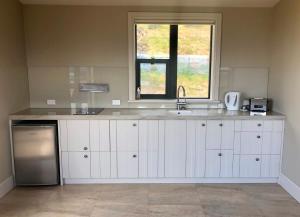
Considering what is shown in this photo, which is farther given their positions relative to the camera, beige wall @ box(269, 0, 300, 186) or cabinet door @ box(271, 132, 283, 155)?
cabinet door @ box(271, 132, 283, 155)

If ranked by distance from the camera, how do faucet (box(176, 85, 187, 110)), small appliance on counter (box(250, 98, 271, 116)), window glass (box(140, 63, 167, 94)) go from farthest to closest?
window glass (box(140, 63, 167, 94)) → faucet (box(176, 85, 187, 110)) → small appliance on counter (box(250, 98, 271, 116))

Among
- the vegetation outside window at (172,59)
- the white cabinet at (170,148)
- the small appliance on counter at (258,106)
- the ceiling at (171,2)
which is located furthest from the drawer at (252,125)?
the ceiling at (171,2)

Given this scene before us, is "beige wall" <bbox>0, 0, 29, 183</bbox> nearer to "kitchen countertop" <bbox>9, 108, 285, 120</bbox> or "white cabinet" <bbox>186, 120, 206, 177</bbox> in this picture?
"kitchen countertop" <bbox>9, 108, 285, 120</bbox>

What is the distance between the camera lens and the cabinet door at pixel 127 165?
3553 mm

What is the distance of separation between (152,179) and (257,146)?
1.43 metres

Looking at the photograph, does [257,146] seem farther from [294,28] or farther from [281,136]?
[294,28]

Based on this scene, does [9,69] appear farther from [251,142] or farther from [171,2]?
[251,142]

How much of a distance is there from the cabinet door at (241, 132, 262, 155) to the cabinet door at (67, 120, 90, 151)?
200cm

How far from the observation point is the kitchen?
10.8ft

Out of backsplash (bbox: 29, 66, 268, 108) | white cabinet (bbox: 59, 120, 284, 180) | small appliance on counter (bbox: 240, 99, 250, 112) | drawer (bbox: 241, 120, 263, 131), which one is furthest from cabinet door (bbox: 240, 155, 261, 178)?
backsplash (bbox: 29, 66, 268, 108)

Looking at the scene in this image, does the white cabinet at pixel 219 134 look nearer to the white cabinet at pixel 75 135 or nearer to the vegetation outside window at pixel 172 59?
the vegetation outside window at pixel 172 59

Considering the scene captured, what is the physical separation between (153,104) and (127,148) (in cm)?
85

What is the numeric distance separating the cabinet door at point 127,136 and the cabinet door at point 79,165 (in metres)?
0.45

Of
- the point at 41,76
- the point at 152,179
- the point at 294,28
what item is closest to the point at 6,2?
the point at 41,76
